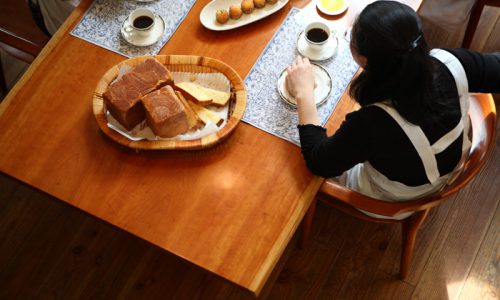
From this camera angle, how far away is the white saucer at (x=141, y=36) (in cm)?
176

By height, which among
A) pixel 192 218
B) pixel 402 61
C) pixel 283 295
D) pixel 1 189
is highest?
pixel 402 61

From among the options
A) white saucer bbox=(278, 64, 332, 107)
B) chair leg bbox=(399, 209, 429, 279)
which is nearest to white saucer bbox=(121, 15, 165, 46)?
white saucer bbox=(278, 64, 332, 107)

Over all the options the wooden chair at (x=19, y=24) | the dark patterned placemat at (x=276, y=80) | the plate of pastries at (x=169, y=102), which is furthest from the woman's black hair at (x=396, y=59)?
the wooden chair at (x=19, y=24)

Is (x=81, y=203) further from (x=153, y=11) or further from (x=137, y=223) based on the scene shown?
(x=153, y=11)

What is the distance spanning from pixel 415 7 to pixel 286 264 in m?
1.08

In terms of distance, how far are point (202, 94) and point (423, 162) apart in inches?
25.3

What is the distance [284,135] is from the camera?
1.61 m

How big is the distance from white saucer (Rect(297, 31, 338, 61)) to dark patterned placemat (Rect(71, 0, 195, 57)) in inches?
15.5

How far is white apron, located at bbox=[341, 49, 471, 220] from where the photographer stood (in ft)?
4.73

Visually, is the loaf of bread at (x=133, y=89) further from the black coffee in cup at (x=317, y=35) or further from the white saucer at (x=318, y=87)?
the black coffee in cup at (x=317, y=35)

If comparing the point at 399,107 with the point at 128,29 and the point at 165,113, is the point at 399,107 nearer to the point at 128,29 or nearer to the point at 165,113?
the point at 165,113

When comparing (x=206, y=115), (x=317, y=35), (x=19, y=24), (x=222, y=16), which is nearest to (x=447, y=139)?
(x=317, y=35)

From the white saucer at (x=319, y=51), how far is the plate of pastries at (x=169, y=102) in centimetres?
23

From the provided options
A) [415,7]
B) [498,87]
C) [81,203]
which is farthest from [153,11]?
[498,87]
